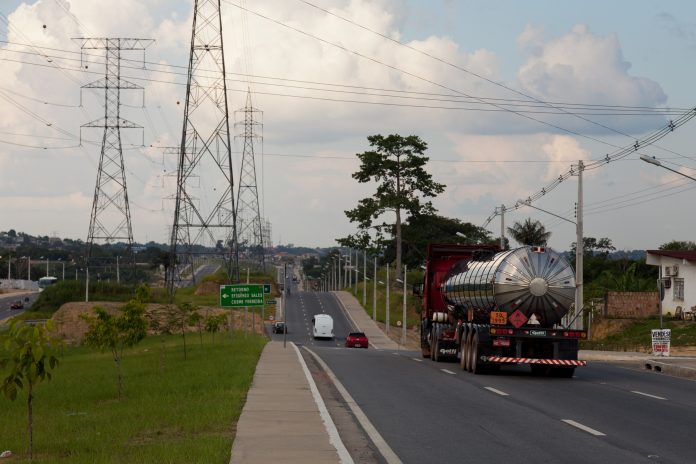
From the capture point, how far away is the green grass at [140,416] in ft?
45.5

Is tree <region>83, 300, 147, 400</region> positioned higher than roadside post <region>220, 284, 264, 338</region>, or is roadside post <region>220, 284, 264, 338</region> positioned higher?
roadside post <region>220, 284, 264, 338</region>

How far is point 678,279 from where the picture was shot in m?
64.3

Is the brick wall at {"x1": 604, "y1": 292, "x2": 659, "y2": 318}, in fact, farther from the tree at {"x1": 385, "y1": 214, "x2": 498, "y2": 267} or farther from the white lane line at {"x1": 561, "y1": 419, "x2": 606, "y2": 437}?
the white lane line at {"x1": 561, "y1": 419, "x2": 606, "y2": 437}

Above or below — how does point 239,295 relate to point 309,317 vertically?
above

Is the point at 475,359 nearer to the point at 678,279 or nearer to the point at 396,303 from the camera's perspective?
the point at 678,279

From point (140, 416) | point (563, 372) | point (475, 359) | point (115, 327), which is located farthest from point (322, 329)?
point (140, 416)

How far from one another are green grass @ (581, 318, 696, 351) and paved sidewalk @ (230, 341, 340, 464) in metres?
33.7

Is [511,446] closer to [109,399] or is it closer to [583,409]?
[583,409]

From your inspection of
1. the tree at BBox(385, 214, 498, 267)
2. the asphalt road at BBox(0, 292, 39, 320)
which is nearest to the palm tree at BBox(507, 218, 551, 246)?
the tree at BBox(385, 214, 498, 267)

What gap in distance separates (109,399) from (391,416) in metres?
11.3

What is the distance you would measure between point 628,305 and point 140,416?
5456cm

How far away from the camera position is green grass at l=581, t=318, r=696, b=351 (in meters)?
54.2

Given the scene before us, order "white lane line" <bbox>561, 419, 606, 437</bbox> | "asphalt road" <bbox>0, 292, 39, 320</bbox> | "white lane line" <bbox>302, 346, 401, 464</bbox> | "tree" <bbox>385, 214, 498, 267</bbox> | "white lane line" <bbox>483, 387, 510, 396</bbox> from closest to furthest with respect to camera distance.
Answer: "white lane line" <bbox>302, 346, 401, 464</bbox>
"white lane line" <bbox>561, 419, 606, 437</bbox>
"white lane line" <bbox>483, 387, 510, 396</bbox>
"tree" <bbox>385, 214, 498, 267</bbox>
"asphalt road" <bbox>0, 292, 39, 320</bbox>

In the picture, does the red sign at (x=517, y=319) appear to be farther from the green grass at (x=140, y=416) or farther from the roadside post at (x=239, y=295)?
the roadside post at (x=239, y=295)
